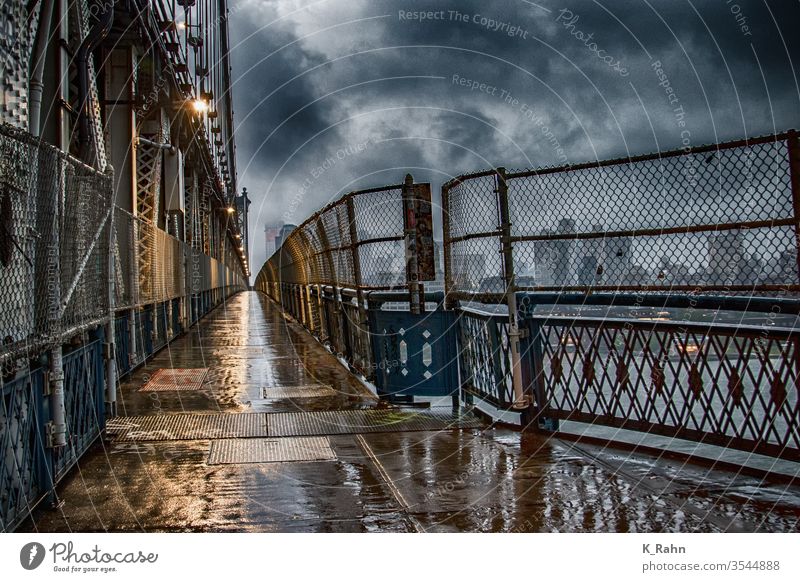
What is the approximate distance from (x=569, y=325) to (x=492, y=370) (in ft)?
3.44

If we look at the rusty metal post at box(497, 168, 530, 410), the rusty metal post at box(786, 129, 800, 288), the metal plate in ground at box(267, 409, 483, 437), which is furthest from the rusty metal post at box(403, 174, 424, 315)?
the rusty metal post at box(786, 129, 800, 288)

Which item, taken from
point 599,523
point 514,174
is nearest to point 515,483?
point 599,523

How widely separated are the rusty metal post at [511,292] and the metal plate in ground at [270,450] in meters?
1.66

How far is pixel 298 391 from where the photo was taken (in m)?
8.45

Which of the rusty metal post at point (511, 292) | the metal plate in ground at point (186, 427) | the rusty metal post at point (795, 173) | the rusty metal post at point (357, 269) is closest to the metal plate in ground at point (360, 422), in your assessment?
the metal plate in ground at point (186, 427)

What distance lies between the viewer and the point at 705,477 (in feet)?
15.0

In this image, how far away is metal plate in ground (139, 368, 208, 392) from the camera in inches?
341

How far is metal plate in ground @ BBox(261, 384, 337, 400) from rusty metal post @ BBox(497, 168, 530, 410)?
2783 millimetres

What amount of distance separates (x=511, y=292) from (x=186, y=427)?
10.2ft

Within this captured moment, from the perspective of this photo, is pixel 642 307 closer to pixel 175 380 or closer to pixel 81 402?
pixel 81 402

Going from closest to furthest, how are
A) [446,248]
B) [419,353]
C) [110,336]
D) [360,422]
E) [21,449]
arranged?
1. [21,449]
2. [110,336]
3. [360,422]
4. [446,248]
5. [419,353]

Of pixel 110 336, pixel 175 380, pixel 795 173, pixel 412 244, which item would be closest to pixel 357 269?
pixel 412 244

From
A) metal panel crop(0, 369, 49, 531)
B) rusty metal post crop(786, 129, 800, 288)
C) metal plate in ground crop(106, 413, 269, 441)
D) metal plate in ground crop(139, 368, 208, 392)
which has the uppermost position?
rusty metal post crop(786, 129, 800, 288)

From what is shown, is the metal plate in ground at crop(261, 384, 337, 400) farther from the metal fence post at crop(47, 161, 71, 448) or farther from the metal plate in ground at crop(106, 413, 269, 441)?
the metal fence post at crop(47, 161, 71, 448)
